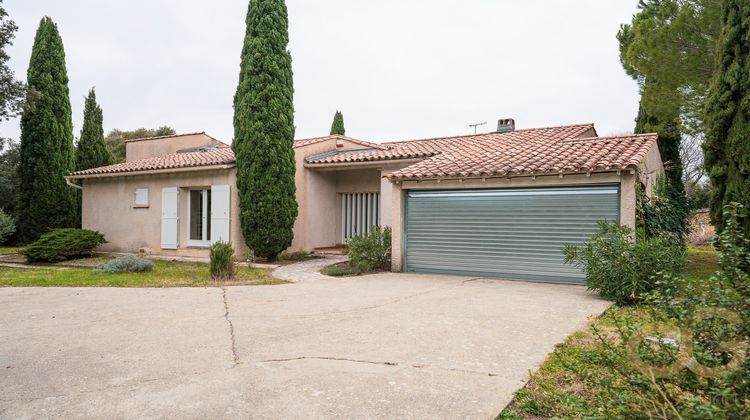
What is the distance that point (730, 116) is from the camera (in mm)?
9766

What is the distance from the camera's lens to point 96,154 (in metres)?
22.8

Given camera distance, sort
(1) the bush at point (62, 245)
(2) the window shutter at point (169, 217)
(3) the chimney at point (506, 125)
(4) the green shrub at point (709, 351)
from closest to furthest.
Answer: (4) the green shrub at point (709, 351)
(1) the bush at point (62, 245)
(2) the window shutter at point (169, 217)
(3) the chimney at point (506, 125)

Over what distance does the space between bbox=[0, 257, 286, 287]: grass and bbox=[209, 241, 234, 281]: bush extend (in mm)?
183

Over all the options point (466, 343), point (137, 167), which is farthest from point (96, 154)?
point (466, 343)

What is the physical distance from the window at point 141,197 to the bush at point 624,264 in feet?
45.7

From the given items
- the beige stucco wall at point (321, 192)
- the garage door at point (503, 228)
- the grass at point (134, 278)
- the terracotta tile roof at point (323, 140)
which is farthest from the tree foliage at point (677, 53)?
the grass at point (134, 278)

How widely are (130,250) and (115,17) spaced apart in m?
7.54

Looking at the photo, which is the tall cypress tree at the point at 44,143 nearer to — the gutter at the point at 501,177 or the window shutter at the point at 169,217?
the window shutter at the point at 169,217

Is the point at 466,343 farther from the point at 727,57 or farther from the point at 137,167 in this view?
the point at 137,167

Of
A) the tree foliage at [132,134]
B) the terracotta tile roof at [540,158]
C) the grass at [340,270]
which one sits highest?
the tree foliage at [132,134]

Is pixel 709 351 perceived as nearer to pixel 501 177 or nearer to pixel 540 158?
pixel 501 177

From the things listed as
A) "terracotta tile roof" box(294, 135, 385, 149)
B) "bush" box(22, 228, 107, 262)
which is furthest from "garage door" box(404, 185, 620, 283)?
"bush" box(22, 228, 107, 262)

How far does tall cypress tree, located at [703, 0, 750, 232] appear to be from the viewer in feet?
30.9

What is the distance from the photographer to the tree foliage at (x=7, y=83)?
13988mm
